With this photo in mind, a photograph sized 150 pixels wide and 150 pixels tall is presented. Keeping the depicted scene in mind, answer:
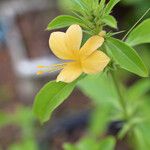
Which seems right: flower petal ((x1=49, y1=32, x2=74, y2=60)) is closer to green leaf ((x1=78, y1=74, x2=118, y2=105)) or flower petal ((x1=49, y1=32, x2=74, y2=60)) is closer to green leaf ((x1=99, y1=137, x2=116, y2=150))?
green leaf ((x1=99, y1=137, x2=116, y2=150))

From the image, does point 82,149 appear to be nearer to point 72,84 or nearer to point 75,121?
point 72,84

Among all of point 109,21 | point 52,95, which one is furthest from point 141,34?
point 52,95

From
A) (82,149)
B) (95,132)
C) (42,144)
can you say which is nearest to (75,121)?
(42,144)

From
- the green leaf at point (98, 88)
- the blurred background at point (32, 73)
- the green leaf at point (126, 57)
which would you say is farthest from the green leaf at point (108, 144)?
the blurred background at point (32, 73)

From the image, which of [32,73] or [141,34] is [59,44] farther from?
[32,73]

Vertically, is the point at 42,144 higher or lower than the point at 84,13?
lower

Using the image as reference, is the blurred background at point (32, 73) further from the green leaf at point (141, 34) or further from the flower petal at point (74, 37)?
the flower petal at point (74, 37)
